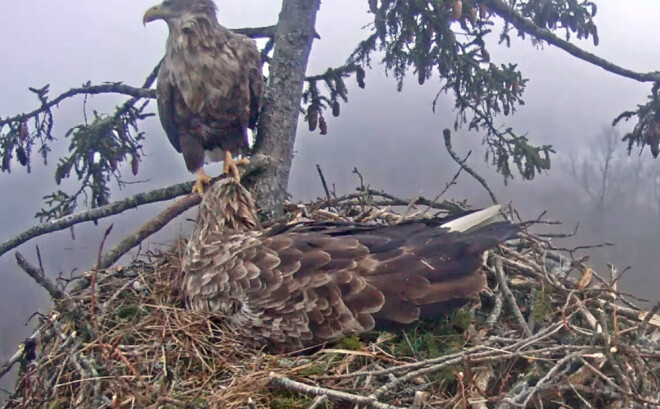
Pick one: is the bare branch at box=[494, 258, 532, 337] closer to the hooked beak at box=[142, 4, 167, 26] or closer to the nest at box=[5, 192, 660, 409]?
the nest at box=[5, 192, 660, 409]

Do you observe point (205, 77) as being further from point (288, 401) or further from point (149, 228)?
point (288, 401)

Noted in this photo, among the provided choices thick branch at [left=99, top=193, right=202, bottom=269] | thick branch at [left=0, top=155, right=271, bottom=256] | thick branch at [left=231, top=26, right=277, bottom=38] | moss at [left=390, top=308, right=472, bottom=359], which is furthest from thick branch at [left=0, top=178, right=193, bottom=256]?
moss at [left=390, top=308, right=472, bottom=359]

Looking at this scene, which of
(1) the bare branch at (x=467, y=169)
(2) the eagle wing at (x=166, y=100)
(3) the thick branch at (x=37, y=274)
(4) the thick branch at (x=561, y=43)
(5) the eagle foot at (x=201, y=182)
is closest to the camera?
(3) the thick branch at (x=37, y=274)

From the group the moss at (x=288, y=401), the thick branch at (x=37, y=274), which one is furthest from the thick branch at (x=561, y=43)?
the thick branch at (x=37, y=274)

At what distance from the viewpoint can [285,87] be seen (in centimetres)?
420

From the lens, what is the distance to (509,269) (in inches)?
124

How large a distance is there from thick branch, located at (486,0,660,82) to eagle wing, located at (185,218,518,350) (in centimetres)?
220

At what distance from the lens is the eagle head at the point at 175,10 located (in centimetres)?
427

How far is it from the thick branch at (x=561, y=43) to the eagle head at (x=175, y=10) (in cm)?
194

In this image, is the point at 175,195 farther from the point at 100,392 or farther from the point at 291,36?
the point at 100,392

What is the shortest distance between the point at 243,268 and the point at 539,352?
1.29m

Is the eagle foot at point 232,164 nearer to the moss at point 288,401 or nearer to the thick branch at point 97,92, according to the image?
the thick branch at point 97,92

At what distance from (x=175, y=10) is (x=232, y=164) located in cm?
112

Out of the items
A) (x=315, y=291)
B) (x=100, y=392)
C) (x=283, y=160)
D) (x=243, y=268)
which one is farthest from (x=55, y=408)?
(x=283, y=160)
